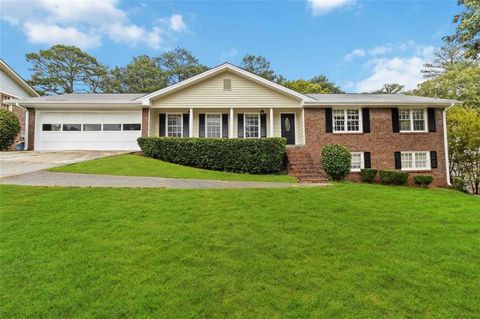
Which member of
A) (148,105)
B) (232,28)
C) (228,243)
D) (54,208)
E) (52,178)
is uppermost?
(232,28)

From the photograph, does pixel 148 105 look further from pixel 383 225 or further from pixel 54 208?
pixel 383 225

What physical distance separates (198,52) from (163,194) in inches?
1526

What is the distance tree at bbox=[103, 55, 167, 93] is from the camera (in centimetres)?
3781

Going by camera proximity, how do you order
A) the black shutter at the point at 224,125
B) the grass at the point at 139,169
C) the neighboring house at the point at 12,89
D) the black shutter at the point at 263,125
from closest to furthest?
the grass at the point at 139,169
the black shutter at the point at 224,125
the black shutter at the point at 263,125
the neighboring house at the point at 12,89

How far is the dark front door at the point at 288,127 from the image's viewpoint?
1720 cm

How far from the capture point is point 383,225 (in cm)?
582

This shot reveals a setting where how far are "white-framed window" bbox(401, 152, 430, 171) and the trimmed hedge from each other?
707 cm

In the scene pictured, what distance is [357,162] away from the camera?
15500 millimetres

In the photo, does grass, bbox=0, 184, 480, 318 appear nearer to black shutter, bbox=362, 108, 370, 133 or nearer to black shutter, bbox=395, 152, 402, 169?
black shutter, bbox=395, 152, 402, 169

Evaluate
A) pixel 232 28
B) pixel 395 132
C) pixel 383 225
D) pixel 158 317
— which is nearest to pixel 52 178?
pixel 158 317

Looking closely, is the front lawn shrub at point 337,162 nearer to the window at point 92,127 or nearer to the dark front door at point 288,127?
the dark front door at point 288,127

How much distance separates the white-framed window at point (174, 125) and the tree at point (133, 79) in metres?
22.3

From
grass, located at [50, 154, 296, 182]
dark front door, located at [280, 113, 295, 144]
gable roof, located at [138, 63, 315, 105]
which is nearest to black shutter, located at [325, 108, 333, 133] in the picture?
gable roof, located at [138, 63, 315, 105]

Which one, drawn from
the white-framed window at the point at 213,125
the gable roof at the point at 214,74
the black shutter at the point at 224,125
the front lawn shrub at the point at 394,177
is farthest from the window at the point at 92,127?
the front lawn shrub at the point at 394,177
